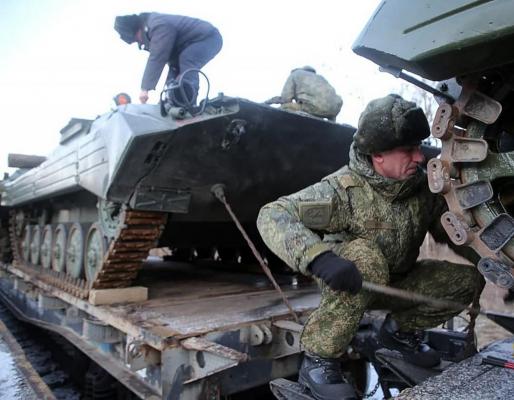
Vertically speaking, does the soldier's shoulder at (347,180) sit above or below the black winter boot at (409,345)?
above

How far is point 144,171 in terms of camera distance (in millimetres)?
3734

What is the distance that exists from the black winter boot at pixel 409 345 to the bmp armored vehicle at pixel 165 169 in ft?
5.96

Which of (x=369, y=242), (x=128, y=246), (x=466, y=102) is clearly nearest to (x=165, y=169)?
(x=128, y=246)

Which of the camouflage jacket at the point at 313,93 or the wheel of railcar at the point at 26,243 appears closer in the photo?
the camouflage jacket at the point at 313,93

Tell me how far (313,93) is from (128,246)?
6.55 feet

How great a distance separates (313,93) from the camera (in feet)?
14.0

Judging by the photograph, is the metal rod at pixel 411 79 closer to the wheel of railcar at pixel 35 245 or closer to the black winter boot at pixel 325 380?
the black winter boot at pixel 325 380

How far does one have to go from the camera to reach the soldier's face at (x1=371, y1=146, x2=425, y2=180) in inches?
90.5

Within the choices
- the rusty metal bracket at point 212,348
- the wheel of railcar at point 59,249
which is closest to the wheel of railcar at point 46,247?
the wheel of railcar at point 59,249

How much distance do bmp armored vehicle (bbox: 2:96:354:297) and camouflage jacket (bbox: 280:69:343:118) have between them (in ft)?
0.66

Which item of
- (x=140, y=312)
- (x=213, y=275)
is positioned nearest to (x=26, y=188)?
(x=213, y=275)

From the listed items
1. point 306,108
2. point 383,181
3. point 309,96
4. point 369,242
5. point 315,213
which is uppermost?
point 309,96

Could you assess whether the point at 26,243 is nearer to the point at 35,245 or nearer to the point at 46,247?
the point at 35,245

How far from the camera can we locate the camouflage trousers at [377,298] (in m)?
2.14
